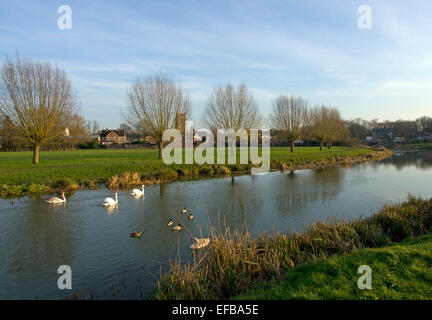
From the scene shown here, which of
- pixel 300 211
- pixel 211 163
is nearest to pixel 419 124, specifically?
pixel 211 163

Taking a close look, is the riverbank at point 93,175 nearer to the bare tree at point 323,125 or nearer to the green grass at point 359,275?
the green grass at point 359,275

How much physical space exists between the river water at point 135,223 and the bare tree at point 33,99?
1178 cm

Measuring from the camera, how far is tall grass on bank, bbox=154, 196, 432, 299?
5609mm

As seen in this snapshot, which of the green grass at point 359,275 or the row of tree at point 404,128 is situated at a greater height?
the row of tree at point 404,128

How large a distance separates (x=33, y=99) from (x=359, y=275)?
27.1m

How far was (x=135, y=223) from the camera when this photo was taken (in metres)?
11.1

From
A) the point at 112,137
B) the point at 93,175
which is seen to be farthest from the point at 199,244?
the point at 112,137

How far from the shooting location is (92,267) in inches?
Result: 289

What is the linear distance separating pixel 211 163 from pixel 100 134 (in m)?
92.3

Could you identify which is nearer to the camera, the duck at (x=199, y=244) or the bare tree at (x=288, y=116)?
the duck at (x=199, y=244)

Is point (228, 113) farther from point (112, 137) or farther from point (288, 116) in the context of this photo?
point (112, 137)

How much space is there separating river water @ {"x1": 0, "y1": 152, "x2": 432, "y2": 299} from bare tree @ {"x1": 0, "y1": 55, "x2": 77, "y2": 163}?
11.8 metres

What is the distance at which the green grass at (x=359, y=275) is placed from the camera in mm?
4461

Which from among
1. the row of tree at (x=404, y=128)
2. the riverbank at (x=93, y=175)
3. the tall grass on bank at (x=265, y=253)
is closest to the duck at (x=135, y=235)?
the tall grass on bank at (x=265, y=253)
